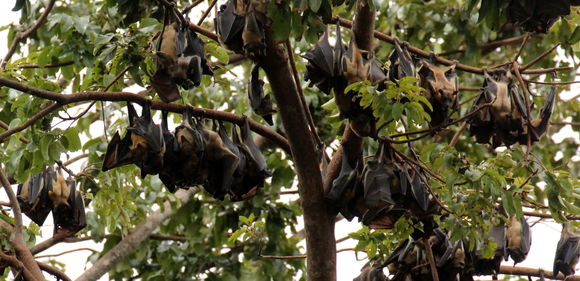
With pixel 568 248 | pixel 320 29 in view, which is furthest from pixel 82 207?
pixel 568 248

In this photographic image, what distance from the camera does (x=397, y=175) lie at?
4.91m

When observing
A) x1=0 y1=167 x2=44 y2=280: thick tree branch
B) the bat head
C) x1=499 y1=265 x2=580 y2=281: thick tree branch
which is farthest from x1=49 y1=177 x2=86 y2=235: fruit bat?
x1=499 y1=265 x2=580 y2=281: thick tree branch

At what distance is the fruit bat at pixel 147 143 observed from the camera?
454 cm

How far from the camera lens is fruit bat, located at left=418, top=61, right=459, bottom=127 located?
4750mm

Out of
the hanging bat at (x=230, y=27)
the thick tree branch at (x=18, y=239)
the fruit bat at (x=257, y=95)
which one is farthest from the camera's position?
the thick tree branch at (x=18, y=239)

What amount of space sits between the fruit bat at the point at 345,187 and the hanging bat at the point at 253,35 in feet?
2.50

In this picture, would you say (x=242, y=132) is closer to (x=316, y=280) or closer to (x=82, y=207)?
(x=316, y=280)

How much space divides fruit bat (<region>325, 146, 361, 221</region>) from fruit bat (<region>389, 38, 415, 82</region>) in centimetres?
46

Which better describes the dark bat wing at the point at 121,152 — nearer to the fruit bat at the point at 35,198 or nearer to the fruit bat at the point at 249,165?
the fruit bat at the point at 249,165

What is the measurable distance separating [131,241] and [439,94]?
4.58 metres

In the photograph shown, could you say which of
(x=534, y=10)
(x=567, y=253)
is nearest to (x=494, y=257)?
(x=567, y=253)

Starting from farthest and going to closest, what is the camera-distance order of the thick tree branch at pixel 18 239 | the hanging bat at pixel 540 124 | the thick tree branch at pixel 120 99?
1. the thick tree branch at pixel 18 239
2. the hanging bat at pixel 540 124
3. the thick tree branch at pixel 120 99

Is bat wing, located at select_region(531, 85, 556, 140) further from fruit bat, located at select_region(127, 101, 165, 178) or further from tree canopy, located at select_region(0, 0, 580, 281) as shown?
fruit bat, located at select_region(127, 101, 165, 178)

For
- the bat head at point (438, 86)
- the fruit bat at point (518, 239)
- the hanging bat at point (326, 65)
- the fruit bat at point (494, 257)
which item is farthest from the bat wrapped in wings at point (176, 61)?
the fruit bat at point (518, 239)
